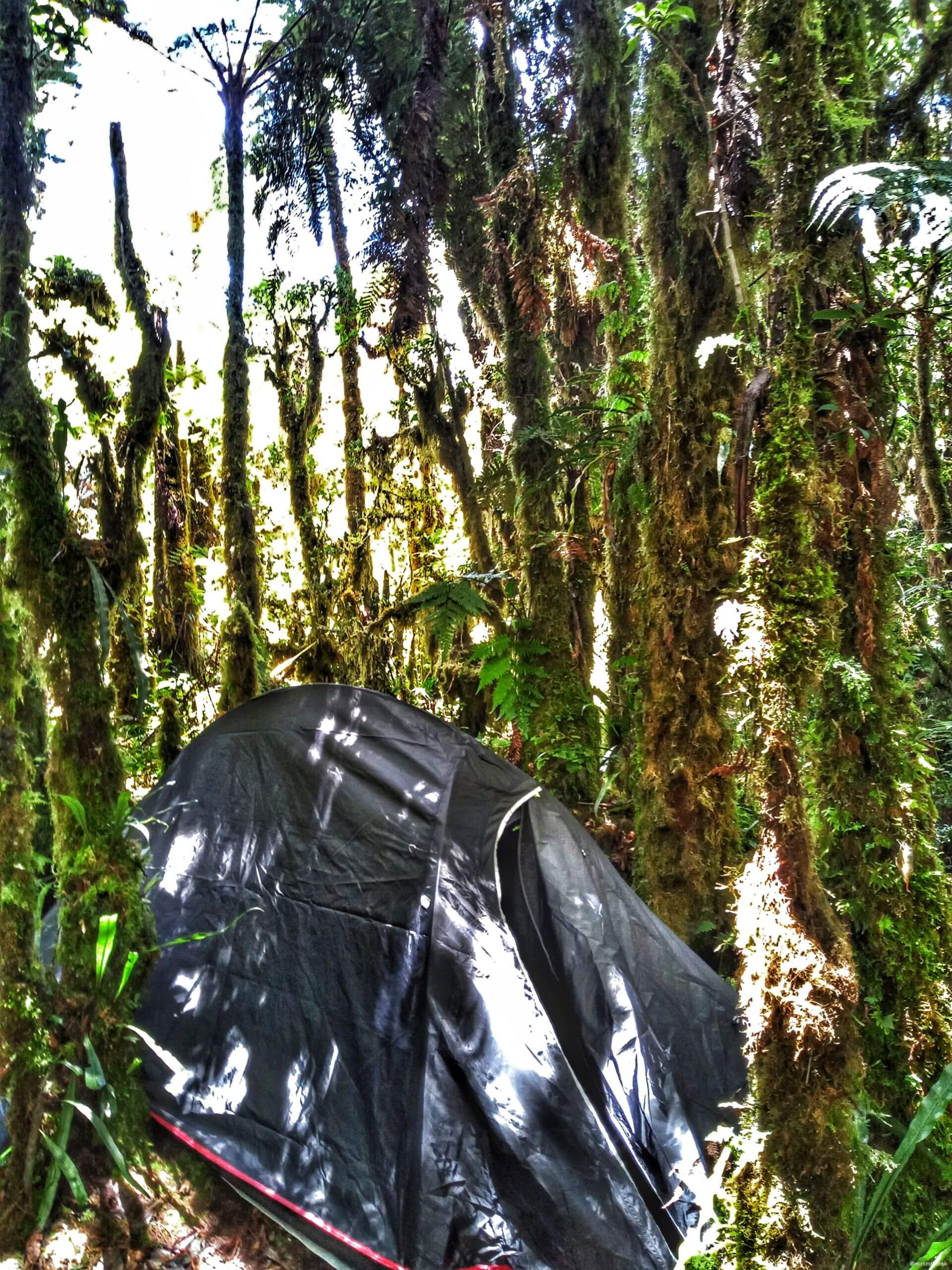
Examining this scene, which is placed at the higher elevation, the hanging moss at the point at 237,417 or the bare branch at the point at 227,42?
the bare branch at the point at 227,42

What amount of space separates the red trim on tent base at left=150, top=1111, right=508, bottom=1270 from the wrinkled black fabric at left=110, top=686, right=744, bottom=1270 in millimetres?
15

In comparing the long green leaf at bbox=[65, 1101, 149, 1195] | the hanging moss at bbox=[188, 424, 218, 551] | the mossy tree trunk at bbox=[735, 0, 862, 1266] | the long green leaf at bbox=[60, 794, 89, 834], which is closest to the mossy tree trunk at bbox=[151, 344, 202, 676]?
the hanging moss at bbox=[188, 424, 218, 551]

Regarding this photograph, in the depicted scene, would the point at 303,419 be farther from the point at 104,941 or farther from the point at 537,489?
the point at 104,941

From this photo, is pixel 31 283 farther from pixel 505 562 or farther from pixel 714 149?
pixel 714 149

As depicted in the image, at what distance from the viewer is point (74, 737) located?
118 inches

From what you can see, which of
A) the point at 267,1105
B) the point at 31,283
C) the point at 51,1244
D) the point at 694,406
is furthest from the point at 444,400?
the point at 51,1244

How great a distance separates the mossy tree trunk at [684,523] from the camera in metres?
3.71

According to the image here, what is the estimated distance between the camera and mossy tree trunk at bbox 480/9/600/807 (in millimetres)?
4930

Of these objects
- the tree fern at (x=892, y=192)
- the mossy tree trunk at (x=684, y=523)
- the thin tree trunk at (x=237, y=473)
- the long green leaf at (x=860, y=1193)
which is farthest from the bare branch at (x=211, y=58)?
the long green leaf at (x=860, y=1193)

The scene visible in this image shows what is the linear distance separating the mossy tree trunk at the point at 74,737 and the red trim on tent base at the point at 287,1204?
0.23 m

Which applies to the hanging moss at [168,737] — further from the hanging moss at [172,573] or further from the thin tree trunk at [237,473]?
the hanging moss at [172,573]

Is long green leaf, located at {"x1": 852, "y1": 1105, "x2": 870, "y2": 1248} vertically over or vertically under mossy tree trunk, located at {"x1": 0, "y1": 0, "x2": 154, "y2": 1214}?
under

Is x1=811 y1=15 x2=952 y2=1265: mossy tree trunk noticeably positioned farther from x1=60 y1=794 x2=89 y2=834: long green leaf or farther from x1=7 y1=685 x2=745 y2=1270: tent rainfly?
x1=60 y1=794 x2=89 y2=834: long green leaf

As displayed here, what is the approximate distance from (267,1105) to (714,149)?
3.79m
